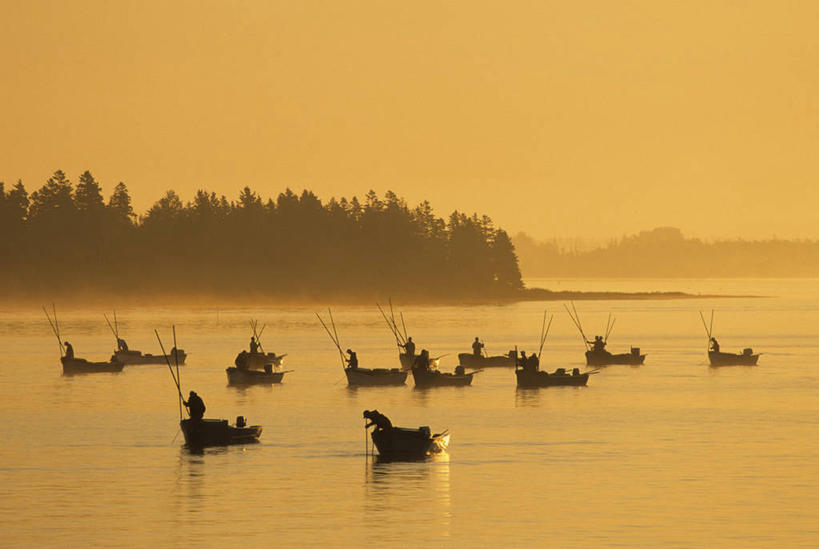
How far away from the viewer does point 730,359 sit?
329ft

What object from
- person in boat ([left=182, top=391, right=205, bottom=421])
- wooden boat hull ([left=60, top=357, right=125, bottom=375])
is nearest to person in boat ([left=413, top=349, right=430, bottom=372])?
wooden boat hull ([left=60, top=357, right=125, bottom=375])

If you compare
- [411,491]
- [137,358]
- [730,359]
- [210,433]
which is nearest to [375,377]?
[137,358]

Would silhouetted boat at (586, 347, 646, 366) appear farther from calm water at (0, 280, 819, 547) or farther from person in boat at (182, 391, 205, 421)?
person in boat at (182, 391, 205, 421)

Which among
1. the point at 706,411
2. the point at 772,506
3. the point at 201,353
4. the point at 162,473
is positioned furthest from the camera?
the point at 201,353

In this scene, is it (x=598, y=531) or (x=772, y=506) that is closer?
(x=598, y=531)

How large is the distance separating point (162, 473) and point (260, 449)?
6.71 meters

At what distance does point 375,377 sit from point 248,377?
7914 millimetres

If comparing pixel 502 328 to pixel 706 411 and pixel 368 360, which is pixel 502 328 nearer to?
pixel 368 360

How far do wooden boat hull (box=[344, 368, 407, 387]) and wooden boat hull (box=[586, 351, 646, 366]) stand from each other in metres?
22.0

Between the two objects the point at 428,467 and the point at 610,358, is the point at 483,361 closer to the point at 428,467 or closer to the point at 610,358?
the point at 610,358

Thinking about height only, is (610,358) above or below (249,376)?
above

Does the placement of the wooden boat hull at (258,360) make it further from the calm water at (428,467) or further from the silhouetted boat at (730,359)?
the silhouetted boat at (730,359)

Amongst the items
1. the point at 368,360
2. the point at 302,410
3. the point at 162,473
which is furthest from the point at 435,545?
the point at 368,360

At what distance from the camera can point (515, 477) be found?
149ft
